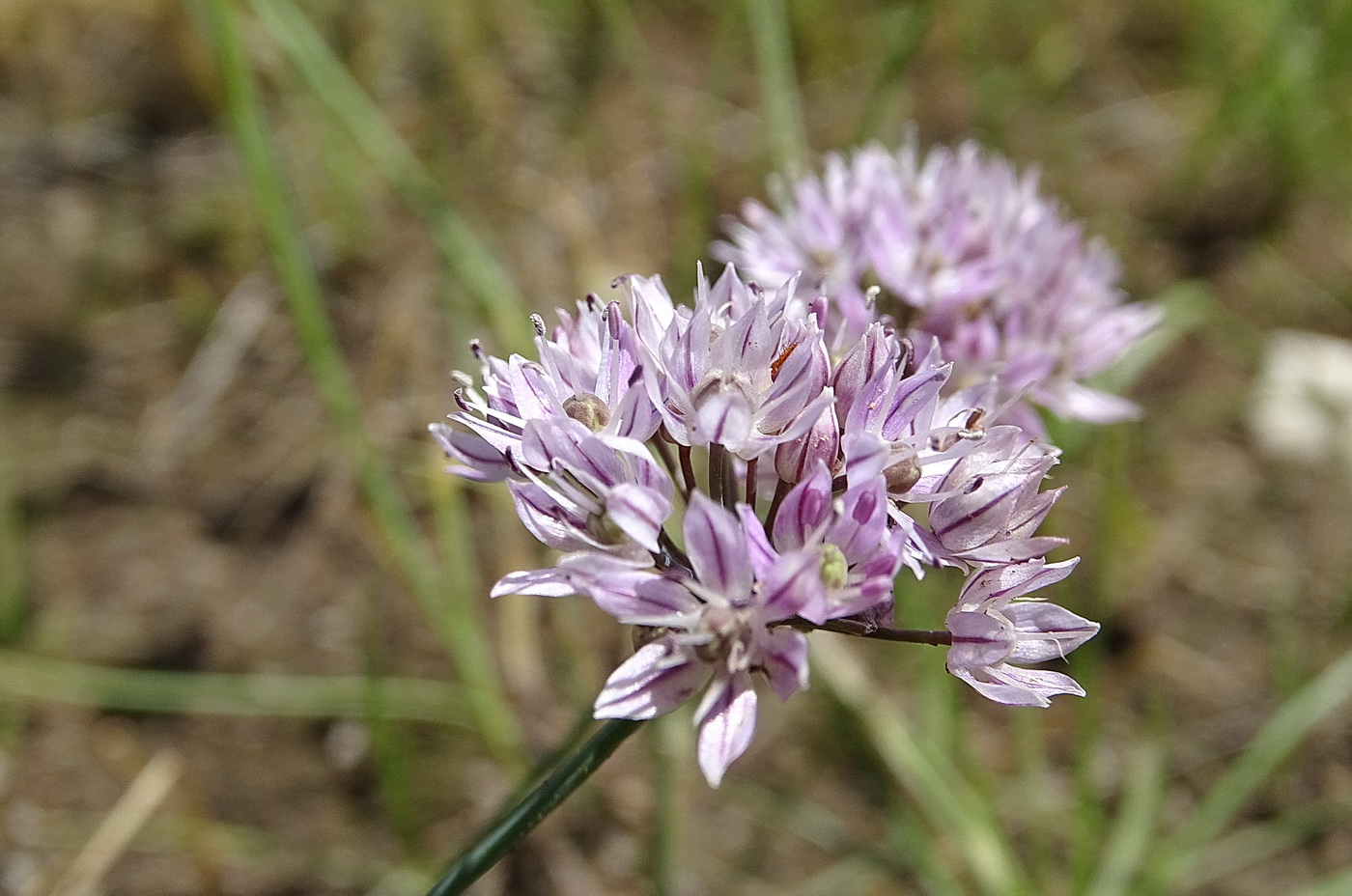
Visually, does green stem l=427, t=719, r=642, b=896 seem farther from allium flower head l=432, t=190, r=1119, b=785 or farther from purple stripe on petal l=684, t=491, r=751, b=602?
purple stripe on petal l=684, t=491, r=751, b=602

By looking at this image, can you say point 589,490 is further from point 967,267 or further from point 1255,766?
point 1255,766

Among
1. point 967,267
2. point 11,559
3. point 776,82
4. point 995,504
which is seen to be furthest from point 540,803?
point 11,559

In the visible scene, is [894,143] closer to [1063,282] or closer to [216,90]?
[1063,282]

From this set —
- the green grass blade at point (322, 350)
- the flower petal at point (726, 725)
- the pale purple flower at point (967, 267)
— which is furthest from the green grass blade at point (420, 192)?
the flower petal at point (726, 725)

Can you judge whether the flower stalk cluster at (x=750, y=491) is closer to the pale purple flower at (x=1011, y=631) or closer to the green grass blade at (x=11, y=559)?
the pale purple flower at (x=1011, y=631)

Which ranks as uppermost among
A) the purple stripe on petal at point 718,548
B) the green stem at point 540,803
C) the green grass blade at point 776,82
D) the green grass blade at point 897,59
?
the green grass blade at point 776,82

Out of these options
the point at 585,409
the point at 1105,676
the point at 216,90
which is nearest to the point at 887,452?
the point at 585,409

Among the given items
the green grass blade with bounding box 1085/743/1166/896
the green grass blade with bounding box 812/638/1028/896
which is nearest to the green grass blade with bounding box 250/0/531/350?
the green grass blade with bounding box 812/638/1028/896
